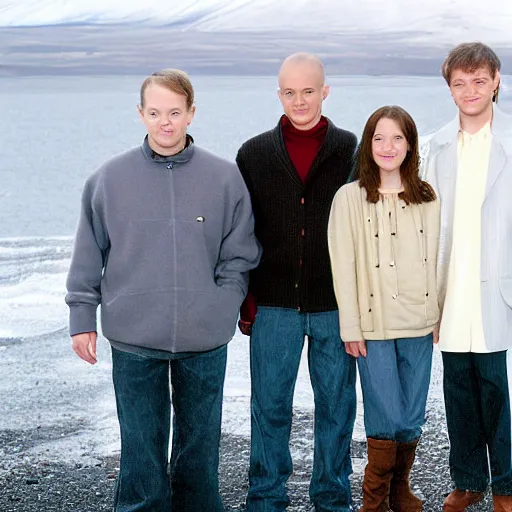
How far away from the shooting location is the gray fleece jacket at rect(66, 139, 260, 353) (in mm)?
2250

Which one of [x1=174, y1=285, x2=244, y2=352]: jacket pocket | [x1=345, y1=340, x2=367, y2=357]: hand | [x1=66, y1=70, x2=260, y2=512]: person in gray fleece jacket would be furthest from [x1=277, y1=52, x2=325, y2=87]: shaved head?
[x1=345, y1=340, x2=367, y2=357]: hand

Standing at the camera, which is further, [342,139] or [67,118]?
[67,118]

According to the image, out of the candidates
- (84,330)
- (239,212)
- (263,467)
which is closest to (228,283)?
(239,212)

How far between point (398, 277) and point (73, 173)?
9.05 m

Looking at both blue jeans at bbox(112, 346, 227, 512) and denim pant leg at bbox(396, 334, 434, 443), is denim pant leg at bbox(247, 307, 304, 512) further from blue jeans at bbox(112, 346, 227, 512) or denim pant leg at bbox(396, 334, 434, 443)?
denim pant leg at bbox(396, 334, 434, 443)

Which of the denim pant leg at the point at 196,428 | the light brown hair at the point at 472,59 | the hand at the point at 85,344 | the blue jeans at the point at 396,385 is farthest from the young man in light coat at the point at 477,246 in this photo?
the hand at the point at 85,344

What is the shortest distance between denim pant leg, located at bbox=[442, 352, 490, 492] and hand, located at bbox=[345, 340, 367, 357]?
0.29 meters

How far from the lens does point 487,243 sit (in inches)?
94.4

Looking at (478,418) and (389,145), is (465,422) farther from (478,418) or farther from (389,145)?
(389,145)

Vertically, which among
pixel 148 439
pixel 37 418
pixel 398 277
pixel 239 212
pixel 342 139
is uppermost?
pixel 342 139

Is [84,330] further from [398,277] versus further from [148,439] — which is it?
[398,277]

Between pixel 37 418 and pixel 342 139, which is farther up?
pixel 342 139

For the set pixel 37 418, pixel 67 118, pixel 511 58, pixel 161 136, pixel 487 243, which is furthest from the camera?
pixel 67 118

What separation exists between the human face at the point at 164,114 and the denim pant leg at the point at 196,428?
1.97ft
